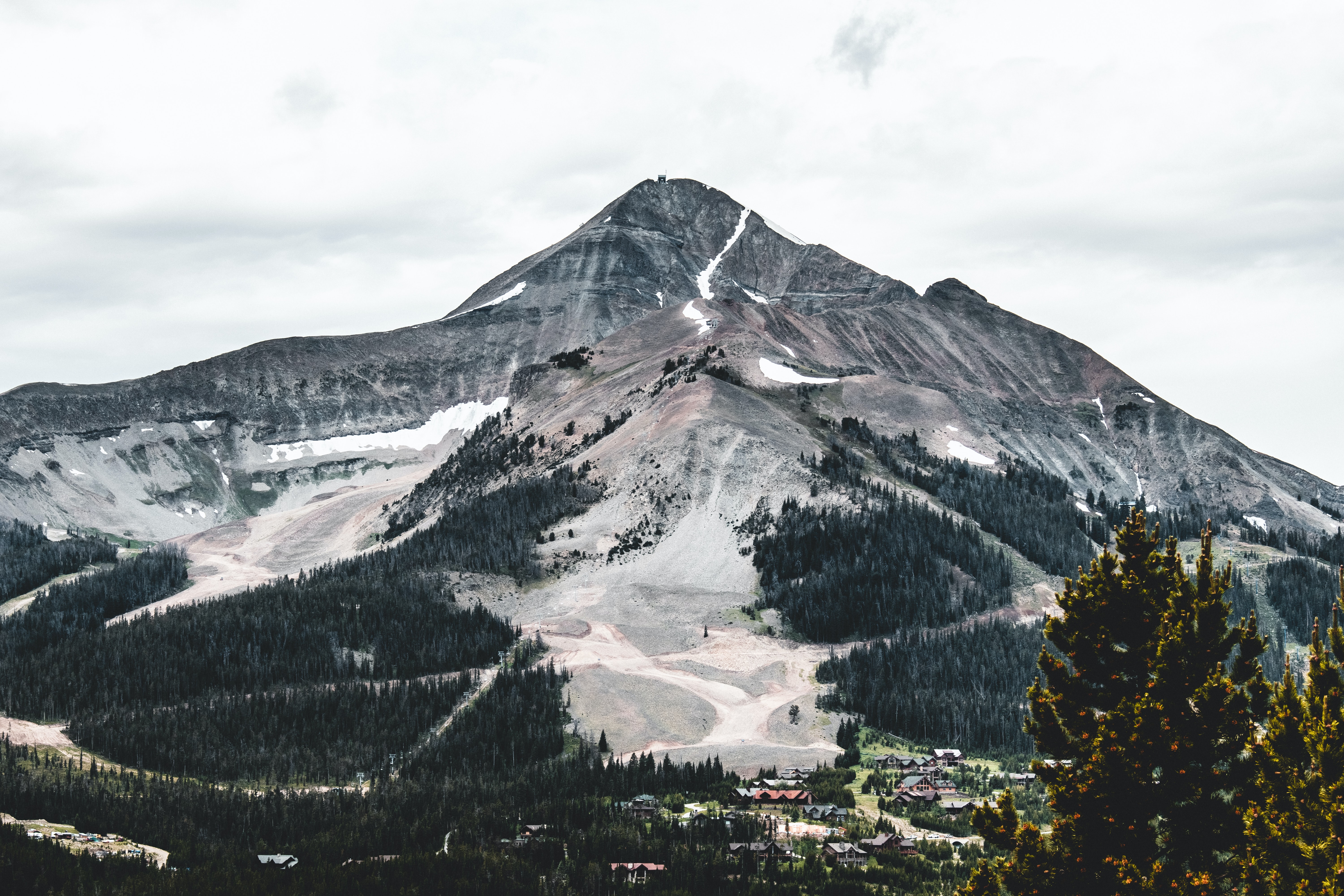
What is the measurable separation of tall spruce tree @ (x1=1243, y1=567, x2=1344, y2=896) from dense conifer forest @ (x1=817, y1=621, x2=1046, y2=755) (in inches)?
4629

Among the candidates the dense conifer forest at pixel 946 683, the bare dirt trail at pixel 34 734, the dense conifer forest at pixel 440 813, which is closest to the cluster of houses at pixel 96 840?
the dense conifer forest at pixel 440 813

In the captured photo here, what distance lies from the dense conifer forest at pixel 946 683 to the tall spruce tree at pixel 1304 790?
386 feet

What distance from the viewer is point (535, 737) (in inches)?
5842

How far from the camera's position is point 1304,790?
85.6 feet

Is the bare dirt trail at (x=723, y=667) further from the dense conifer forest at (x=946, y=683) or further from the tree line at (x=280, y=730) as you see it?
the tree line at (x=280, y=730)

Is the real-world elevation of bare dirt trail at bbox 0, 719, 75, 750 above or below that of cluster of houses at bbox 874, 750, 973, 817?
above

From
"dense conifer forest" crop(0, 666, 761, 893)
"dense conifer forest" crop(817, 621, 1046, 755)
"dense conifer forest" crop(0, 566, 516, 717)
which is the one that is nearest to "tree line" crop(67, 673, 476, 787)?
"dense conifer forest" crop(0, 666, 761, 893)

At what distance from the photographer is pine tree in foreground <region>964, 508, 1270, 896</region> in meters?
30.6

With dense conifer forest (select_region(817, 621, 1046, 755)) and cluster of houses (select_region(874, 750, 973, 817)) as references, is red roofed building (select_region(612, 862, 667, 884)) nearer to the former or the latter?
cluster of houses (select_region(874, 750, 973, 817))

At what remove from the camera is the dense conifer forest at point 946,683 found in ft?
496

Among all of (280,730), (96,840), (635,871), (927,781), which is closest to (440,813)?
(635,871)

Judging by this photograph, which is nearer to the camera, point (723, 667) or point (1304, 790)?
→ point (1304, 790)

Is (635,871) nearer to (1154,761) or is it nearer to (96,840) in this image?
(96,840)

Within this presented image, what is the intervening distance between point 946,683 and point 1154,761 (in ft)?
456
